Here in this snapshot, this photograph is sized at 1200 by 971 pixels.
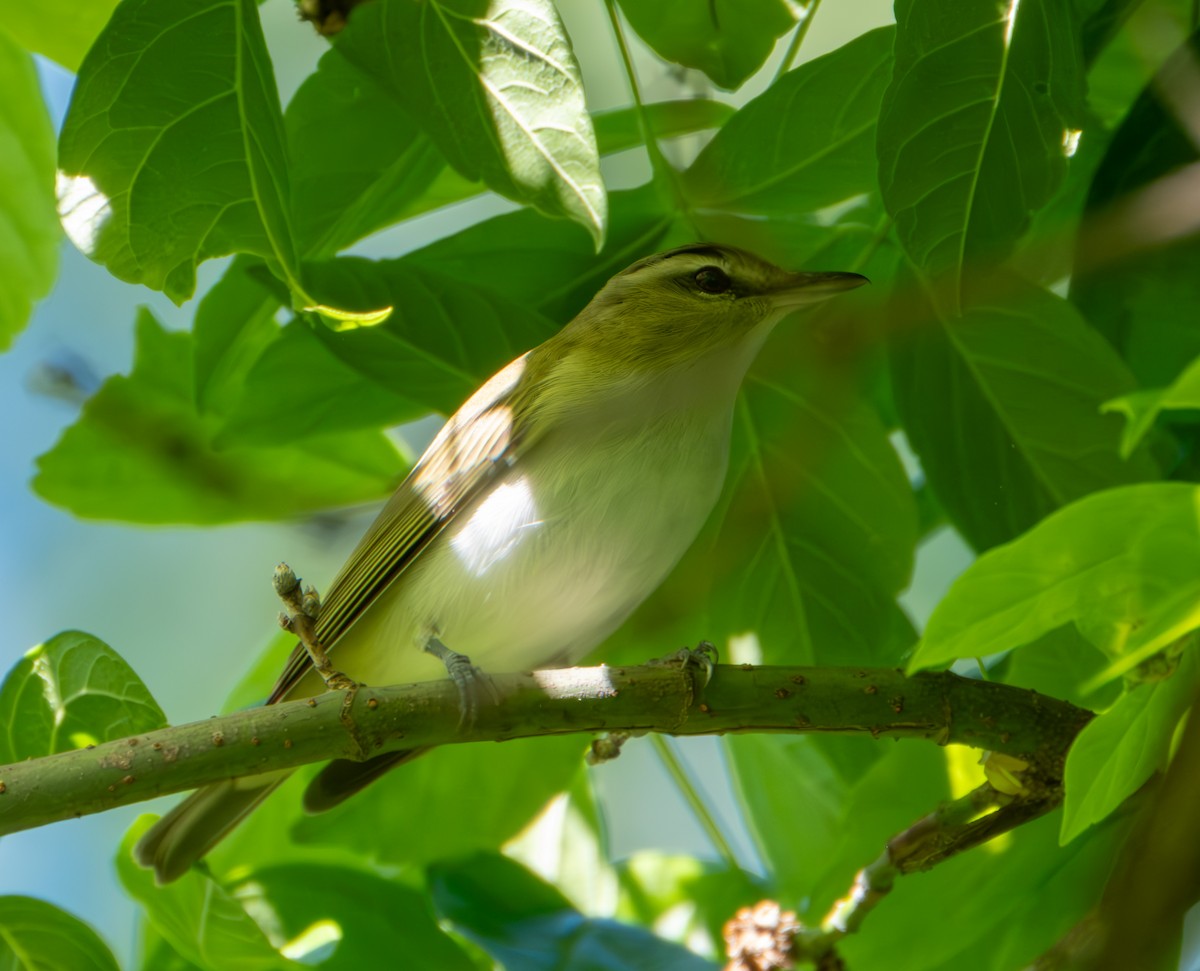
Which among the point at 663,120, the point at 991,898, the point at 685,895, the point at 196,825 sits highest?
the point at 663,120

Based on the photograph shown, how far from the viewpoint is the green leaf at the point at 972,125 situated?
1.68 meters

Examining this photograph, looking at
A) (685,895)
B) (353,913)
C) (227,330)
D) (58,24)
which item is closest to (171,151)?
(58,24)

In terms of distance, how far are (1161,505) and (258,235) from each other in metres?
1.24

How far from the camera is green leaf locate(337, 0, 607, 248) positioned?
1676 millimetres

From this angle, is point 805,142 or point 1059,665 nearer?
point 1059,665

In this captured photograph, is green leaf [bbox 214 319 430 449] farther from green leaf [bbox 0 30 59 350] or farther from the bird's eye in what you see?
the bird's eye

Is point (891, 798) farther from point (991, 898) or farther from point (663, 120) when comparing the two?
point (663, 120)

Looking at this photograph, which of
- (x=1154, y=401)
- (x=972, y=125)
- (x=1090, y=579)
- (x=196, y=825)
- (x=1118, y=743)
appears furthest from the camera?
(x=196, y=825)

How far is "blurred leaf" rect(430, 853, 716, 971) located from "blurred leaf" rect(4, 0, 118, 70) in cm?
163

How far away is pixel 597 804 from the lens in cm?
272

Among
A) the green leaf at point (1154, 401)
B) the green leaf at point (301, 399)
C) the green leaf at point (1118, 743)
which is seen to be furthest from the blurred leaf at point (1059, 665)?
the green leaf at point (301, 399)

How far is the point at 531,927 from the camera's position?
8.02 feet

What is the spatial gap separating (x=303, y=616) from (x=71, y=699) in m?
0.43

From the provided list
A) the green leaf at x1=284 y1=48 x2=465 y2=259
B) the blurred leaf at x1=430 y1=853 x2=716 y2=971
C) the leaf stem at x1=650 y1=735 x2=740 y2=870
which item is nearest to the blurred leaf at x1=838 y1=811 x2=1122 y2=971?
the blurred leaf at x1=430 y1=853 x2=716 y2=971
